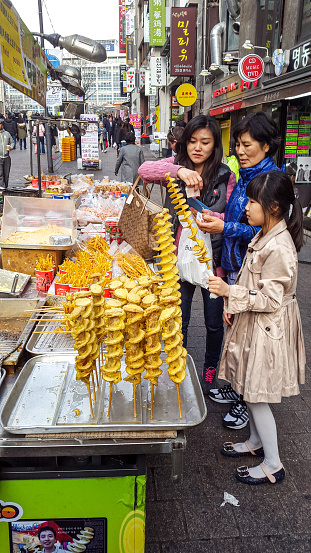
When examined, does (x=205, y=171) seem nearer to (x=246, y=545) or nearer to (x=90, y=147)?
(x=246, y=545)

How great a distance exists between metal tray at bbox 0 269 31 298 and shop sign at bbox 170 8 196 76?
16541 mm

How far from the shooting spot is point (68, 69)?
6805mm

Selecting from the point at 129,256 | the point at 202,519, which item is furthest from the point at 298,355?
the point at 129,256

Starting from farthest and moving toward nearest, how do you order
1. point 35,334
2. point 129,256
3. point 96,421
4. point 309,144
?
point 309,144, point 129,256, point 35,334, point 96,421

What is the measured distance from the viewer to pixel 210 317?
3260mm

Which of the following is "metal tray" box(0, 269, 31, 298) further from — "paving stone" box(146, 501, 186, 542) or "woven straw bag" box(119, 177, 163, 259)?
"paving stone" box(146, 501, 186, 542)

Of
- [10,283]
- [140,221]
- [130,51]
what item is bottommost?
[10,283]

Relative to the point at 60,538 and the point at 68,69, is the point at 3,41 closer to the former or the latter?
the point at 60,538

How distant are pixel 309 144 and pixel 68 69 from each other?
590 cm

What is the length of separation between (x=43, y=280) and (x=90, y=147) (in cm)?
1403

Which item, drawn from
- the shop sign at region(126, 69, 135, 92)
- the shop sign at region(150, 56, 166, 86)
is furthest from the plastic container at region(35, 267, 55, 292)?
the shop sign at region(126, 69, 135, 92)

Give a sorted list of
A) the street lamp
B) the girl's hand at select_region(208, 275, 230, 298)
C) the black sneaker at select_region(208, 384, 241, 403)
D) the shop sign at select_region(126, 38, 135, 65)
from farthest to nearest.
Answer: the shop sign at select_region(126, 38, 135, 65) < the street lamp < the black sneaker at select_region(208, 384, 241, 403) < the girl's hand at select_region(208, 275, 230, 298)

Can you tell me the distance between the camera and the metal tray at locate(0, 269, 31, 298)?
3.29m

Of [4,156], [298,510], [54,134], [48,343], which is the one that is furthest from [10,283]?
[54,134]
